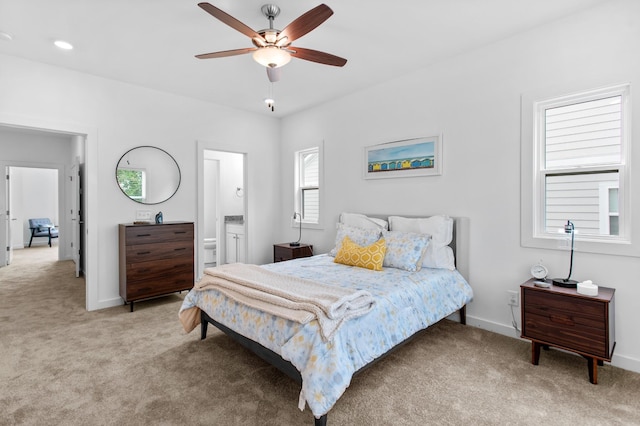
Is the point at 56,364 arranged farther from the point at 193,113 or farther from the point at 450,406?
the point at 193,113

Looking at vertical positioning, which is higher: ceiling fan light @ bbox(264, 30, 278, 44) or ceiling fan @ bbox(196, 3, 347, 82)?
ceiling fan light @ bbox(264, 30, 278, 44)

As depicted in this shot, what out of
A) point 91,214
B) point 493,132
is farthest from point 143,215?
point 493,132

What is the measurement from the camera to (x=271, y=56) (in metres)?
2.32

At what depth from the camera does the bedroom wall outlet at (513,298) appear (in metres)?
2.93

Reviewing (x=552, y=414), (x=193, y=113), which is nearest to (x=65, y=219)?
(x=193, y=113)

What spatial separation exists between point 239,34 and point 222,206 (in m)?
4.06

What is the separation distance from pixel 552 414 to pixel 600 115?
2.27 metres

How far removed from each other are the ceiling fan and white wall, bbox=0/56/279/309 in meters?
2.22

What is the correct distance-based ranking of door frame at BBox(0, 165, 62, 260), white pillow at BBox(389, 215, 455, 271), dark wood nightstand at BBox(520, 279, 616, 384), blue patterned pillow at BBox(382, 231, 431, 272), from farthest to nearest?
door frame at BBox(0, 165, 62, 260) < white pillow at BBox(389, 215, 455, 271) < blue patterned pillow at BBox(382, 231, 431, 272) < dark wood nightstand at BBox(520, 279, 616, 384)

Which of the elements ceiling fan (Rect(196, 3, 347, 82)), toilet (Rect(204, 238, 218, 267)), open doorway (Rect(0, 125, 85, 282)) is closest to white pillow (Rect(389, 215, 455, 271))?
ceiling fan (Rect(196, 3, 347, 82))

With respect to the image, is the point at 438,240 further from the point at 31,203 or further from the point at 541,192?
the point at 31,203

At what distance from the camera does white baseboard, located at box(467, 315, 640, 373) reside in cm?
237

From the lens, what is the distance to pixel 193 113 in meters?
4.55

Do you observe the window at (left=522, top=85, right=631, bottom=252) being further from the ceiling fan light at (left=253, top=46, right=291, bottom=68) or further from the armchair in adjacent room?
the armchair in adjacent room
